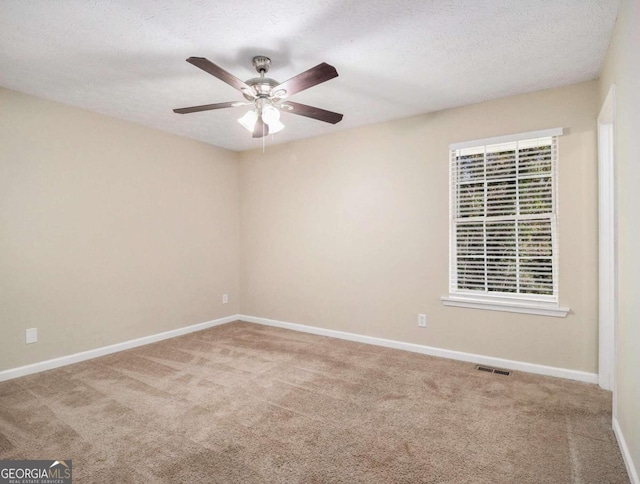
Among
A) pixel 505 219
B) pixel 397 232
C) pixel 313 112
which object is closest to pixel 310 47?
pixel 313 112

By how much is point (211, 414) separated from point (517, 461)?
1.96 m

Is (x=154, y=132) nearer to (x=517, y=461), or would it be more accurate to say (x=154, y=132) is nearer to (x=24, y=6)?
(x=24, y=6)

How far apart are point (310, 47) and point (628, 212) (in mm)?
2205

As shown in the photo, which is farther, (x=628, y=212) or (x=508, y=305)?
(x=508, y=305)

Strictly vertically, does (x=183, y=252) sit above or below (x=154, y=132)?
below

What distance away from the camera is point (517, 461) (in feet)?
6.45

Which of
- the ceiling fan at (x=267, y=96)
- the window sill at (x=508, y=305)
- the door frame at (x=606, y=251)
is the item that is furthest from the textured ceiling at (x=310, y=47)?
the window sill at (x=508, y=305)

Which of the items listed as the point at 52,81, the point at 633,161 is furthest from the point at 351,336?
the point at 52,81

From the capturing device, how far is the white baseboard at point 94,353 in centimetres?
318

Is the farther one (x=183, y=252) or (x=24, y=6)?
(x=183, y=252)

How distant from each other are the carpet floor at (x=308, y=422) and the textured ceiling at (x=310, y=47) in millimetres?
2590

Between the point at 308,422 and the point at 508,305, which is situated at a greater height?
the point at 508,305

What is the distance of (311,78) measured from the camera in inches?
84.4

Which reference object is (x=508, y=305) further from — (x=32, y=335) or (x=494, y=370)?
(x=32, y=335)
